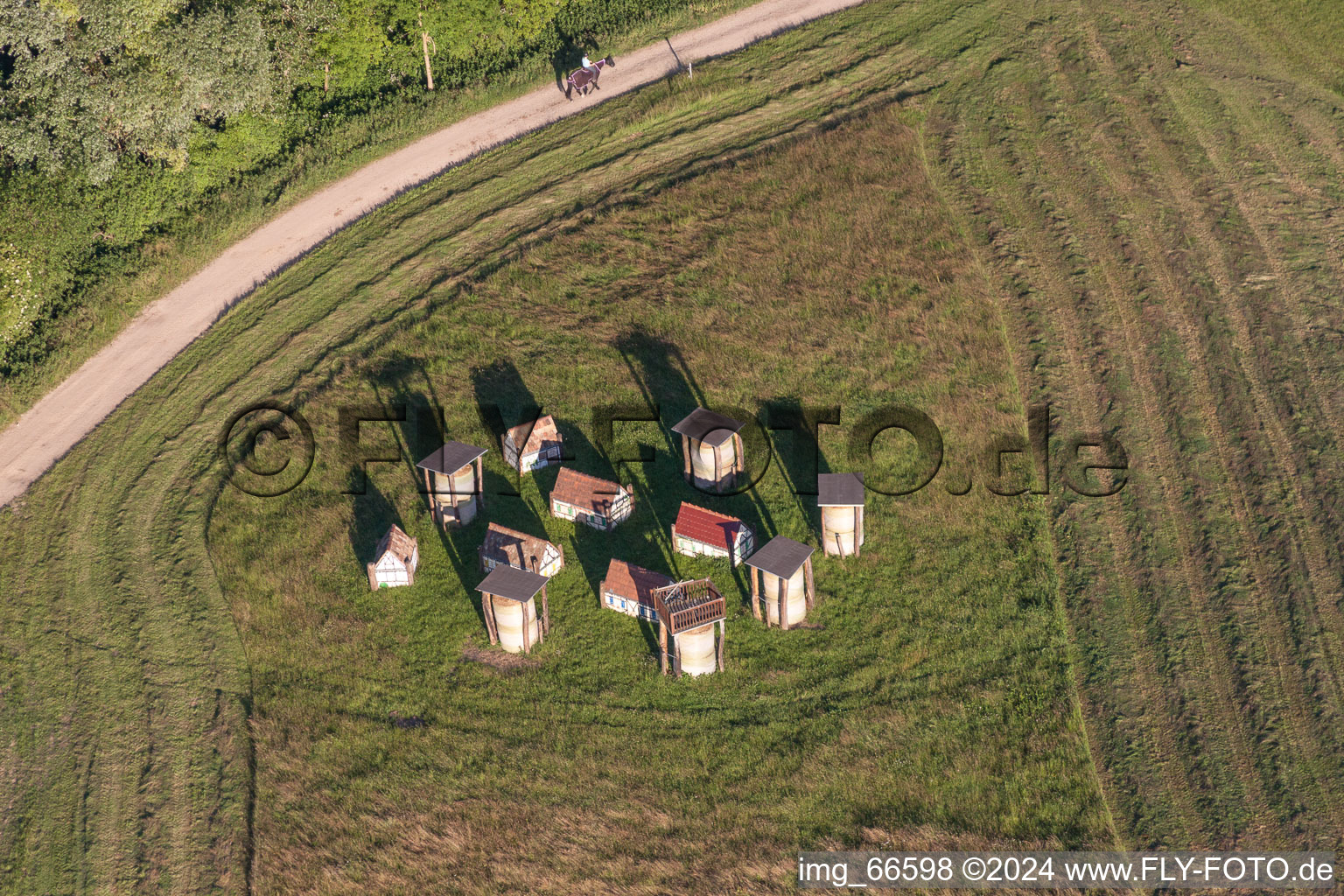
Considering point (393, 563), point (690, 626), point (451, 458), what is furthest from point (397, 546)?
point (690, 626)

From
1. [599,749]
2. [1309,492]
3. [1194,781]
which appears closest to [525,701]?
[599,749]

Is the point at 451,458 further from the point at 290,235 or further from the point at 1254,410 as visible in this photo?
the point at 1254,410

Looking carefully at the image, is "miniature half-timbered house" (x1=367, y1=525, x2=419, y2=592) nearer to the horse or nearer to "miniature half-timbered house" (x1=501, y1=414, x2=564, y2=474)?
"miniature half-timbered house" (x1=501, y1=414, x2=564, y2=474)

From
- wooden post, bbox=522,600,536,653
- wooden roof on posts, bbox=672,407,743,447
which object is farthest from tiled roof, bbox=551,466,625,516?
wooden post, bbox=522,600,536,653

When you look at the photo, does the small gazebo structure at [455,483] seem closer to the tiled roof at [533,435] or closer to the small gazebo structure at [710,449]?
the tiled roof at [533,435]

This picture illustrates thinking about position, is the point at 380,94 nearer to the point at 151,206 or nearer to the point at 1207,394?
the point at 151,206

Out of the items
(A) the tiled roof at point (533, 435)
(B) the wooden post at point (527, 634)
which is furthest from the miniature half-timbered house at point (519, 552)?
(A) the tiled roof at point (533, 435)
